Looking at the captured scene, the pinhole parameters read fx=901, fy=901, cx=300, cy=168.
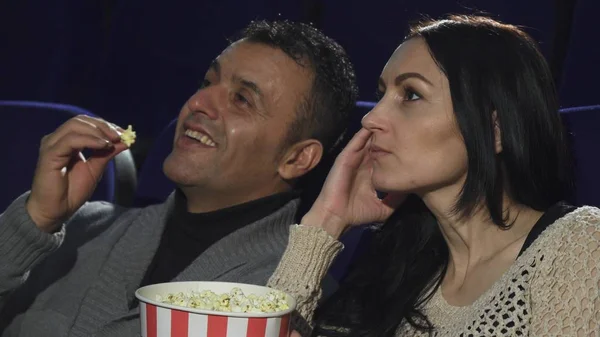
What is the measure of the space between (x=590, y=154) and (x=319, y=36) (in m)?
0.67

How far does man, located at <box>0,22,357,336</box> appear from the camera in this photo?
1.69 meters

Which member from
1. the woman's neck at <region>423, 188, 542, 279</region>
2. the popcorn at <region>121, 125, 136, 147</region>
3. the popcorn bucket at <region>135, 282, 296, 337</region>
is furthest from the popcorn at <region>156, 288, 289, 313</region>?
the popcorn at <region>121, 125, 136, 147</region>

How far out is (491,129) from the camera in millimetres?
1317

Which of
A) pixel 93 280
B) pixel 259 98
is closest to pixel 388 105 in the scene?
pixel 259 98

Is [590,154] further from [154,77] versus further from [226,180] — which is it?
[154,77]

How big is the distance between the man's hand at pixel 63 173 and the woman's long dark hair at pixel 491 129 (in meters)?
0.55

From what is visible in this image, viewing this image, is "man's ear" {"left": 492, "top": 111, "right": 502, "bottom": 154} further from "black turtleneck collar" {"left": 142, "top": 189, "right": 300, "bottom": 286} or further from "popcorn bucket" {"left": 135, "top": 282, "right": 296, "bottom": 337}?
"black turtleneck collar" {"left": 142, "top": 189, "right": 300, "bottom": 286}

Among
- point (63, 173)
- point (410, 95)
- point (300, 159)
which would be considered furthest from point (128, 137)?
point (410, 95)

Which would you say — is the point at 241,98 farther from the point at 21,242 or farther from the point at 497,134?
the point at 497,134

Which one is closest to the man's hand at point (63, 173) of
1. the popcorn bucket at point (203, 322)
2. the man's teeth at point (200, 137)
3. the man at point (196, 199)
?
the man at point (196, 199)

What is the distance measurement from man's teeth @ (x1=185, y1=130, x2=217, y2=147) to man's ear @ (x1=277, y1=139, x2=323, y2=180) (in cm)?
15

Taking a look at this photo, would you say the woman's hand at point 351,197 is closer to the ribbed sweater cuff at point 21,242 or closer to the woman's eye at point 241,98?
the woman's eye at point 241,98

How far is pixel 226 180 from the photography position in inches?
70.5

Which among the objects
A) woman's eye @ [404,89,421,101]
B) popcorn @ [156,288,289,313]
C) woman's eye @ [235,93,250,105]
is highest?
woman's eye @ [404,89,421,101]
